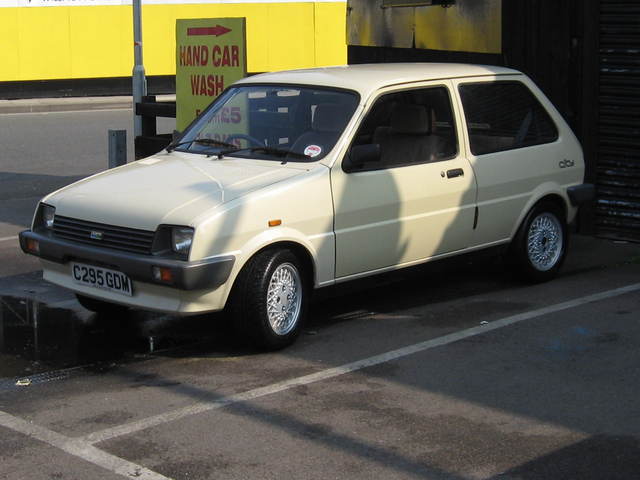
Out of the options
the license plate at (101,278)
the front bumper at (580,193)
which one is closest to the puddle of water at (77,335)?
the license plate at (101,278)

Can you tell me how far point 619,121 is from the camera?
10.4m

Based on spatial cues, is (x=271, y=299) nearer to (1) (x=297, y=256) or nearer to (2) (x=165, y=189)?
(1) (x=297, y=256)

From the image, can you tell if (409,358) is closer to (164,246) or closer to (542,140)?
(164,246)

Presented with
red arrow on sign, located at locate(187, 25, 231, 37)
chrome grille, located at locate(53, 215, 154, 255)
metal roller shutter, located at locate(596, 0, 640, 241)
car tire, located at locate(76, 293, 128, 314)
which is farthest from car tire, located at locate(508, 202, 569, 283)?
red arrow on sign, located at locate(187, 25, 231, 37)

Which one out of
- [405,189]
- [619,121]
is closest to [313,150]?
[405,189]

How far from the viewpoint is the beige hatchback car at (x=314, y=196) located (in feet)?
22.2

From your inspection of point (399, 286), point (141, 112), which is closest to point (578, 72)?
point (399, 286)

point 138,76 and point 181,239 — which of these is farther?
point 138,76

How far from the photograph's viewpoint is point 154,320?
7.94 metres

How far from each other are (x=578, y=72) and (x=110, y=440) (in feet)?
22.1

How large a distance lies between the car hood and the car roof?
0.80 metres

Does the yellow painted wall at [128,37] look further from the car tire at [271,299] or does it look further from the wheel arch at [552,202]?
the car tire at [271,299]

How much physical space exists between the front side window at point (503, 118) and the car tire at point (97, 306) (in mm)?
2774

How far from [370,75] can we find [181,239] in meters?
2.11
